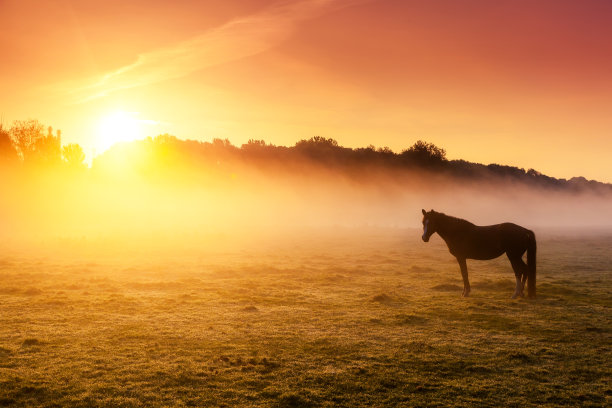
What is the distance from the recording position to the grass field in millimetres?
8766

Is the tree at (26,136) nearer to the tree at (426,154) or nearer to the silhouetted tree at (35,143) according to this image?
the silhouetted tree at (35,143)

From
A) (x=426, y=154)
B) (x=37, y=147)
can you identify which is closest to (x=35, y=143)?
(x=37, y=147)

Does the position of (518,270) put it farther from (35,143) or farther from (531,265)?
(35,143)

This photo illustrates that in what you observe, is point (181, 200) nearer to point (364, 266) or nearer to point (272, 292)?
point (364, 266)

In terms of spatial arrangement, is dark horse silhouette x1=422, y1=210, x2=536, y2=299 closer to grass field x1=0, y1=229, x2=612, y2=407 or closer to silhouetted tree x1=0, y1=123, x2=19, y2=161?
grass field x1=0, y1=229, x2=612, y2=407

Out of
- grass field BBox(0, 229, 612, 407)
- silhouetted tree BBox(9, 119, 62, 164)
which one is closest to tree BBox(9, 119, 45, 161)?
silhouetted tree BBox(9, 119, 62, 164)

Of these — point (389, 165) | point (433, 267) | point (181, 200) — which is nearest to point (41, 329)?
point (433, 267)

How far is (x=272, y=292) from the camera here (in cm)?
1906

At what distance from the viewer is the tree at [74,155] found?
8419cm

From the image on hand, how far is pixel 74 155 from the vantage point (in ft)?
279

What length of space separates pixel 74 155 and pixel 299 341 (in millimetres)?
84745

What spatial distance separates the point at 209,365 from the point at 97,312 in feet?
22.5

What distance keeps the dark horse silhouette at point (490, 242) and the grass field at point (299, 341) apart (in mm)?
986

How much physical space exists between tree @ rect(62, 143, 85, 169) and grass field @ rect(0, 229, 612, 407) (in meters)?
67.1
